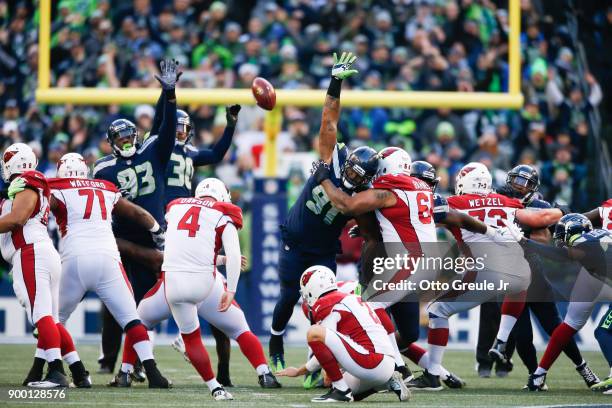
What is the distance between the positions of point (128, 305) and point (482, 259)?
2.94 meters

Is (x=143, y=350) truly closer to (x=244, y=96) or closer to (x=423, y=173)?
(x=423, y=173)

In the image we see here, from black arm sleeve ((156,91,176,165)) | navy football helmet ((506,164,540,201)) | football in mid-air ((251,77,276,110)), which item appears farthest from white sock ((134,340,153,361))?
navy football helmet ((506,164,540,201))

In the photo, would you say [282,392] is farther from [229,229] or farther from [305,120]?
[305,120]

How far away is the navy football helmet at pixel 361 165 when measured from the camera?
823cm

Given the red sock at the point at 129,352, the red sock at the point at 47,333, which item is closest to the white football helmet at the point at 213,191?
the red sock at the point at 129,352

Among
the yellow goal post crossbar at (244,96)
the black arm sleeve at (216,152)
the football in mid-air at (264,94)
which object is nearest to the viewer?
the football in mid-air at (264,94)

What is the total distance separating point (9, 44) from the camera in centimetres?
1494

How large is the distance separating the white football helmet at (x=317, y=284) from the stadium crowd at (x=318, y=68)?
20.1ft

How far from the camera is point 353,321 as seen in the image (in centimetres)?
744

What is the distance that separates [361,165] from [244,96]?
4.23 meters

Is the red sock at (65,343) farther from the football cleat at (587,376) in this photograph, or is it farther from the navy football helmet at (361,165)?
the football cleat at (587,376)

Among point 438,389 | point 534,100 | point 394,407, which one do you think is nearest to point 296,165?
point 534,100

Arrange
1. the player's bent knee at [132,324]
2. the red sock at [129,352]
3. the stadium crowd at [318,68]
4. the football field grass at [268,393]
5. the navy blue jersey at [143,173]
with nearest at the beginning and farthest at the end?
the football field grass at [268,393], the player's bent knee at [132,324], the red sock at [129,352], the navy blue jersey at [143,173], the stadium crowd at [318,68]

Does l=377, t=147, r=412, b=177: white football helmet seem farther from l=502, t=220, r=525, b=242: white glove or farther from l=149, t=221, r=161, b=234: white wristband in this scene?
l=149, t=221, r=161, b=234: white wristband
